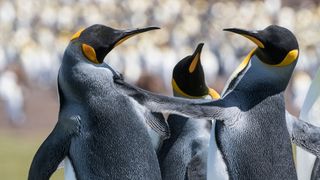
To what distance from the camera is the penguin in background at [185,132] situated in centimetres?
449

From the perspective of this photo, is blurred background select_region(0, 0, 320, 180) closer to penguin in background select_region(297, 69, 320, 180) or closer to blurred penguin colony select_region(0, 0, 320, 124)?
blurred penguin colony select_region(0, 0, 320, 124)

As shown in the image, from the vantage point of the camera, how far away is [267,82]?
4.07 meters

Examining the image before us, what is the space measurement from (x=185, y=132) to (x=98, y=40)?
80 centimetres

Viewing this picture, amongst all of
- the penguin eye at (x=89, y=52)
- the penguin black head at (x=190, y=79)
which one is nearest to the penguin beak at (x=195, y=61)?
the penguin black head at (x=190, y=79)

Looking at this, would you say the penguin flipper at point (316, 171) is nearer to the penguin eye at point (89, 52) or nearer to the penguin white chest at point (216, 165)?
the penguin white chest at point (216, 165)

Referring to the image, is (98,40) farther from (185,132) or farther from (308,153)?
(308,153)

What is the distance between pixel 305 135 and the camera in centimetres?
418

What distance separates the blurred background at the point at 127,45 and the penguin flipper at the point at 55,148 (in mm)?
5639

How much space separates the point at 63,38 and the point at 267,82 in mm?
24533

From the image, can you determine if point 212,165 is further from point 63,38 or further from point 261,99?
point 63,38

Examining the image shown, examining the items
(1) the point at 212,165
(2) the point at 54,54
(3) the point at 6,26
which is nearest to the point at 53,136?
(1) the point at 212,165

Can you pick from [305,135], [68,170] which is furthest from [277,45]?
[68,170]

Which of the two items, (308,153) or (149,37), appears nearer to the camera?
(308,153)

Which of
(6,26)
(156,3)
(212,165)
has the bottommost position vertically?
(156,3)
